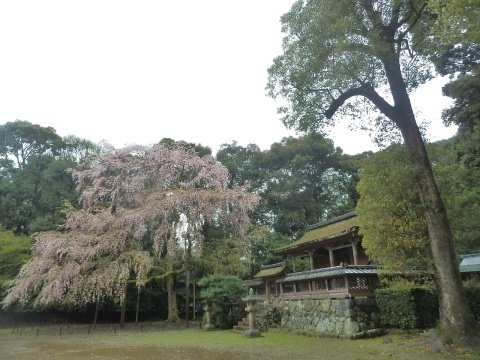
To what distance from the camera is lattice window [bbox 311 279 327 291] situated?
12930 mm

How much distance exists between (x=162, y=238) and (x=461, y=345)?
13059mm

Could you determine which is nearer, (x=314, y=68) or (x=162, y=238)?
(x=314, y=68)

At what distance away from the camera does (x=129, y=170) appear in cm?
1880

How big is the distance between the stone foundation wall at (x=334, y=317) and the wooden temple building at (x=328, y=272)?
0.98 ft

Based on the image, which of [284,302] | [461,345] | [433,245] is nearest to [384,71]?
[433,245]

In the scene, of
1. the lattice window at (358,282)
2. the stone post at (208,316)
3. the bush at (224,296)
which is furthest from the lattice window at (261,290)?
the lattice window at (358,282)

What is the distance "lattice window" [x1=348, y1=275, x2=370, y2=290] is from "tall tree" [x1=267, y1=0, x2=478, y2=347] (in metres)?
3.94

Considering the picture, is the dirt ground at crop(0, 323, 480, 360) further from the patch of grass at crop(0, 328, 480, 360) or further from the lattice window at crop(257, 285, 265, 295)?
the lattice window at crop(257, 285, 265, 295)

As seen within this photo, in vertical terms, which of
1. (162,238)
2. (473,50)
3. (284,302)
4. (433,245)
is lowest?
(284,302)

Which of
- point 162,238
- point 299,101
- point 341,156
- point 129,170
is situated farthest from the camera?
point 341,156

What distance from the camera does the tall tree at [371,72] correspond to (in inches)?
311

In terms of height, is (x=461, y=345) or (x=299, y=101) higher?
(x=299, y=101)

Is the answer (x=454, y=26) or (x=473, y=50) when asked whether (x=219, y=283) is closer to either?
(x=454, y=26)

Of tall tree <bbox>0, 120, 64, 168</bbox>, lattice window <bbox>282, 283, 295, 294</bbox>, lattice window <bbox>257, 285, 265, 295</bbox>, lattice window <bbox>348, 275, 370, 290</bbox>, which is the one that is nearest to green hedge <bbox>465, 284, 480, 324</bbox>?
lattice window <bbox>348, 275, 370, 290</bbox>
